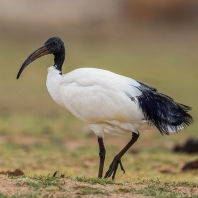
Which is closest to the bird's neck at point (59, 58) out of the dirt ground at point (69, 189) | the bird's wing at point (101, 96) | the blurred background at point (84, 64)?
the bird's wing at point (101, 96)

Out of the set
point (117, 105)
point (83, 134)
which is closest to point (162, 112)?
point (117, 105)

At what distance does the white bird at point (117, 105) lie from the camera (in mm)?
8727

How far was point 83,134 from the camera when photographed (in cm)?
1720

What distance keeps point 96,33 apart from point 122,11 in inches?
214

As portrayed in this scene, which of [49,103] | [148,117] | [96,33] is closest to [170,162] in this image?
[148,117]

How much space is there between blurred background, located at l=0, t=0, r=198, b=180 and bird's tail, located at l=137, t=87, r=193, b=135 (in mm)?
2556

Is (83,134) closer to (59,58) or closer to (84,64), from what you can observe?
(59,58)

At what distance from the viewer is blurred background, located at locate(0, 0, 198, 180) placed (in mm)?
13922

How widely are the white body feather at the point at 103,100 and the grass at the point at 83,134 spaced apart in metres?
0.79

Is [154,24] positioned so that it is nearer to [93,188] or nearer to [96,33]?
[96,33]

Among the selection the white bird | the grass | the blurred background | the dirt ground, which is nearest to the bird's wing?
the white bird

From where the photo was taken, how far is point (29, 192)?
7227 millimetres

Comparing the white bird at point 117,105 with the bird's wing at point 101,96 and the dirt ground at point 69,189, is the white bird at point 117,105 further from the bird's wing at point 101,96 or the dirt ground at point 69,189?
the dirt ground at point 69,189

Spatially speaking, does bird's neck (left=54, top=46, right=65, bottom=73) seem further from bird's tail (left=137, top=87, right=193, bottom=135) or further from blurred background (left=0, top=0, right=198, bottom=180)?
blurred background (left=0, top=0, right=198, bottom=180)
